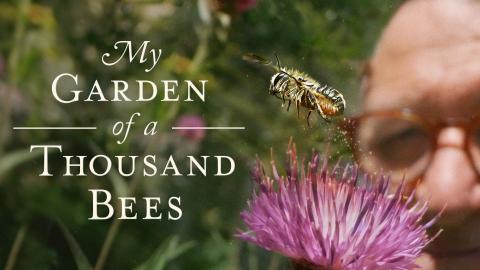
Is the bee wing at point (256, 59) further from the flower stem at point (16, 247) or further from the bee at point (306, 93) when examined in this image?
the flower stem at point (16, 247)

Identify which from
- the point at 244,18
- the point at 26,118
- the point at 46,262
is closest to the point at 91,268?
the point at 46,262

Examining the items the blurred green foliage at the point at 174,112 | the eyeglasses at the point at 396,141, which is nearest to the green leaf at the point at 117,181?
the blurred green foliage at the point at 174,112

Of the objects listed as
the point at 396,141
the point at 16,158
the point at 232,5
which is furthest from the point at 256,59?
the point at 16,158

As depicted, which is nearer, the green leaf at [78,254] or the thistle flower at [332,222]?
the thistle flower at [332,222]

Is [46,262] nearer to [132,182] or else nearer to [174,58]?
[132,182]

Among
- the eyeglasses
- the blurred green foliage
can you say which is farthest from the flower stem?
the eyeglasses

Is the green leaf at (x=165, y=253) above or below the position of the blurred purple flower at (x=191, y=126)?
below

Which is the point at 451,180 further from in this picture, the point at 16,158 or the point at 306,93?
the point at 16,158
